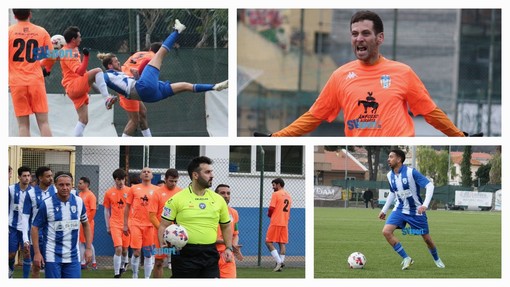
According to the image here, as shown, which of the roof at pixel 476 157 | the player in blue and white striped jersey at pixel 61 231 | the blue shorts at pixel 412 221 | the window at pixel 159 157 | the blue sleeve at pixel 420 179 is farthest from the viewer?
the blue shorts at pixel 412 221

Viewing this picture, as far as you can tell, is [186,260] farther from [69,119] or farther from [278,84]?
[278,84]

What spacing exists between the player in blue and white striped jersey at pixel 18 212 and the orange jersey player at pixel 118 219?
0.90 m

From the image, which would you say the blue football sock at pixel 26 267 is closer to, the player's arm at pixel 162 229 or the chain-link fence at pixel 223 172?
the chain-link fence at pixel 223 172

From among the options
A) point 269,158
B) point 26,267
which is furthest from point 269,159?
point 26,267

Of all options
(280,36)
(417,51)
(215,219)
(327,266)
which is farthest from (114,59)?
(417,51)

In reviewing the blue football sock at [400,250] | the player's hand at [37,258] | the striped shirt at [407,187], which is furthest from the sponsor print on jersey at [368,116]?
the player's hand at [37,258]

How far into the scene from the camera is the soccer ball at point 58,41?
9.55 metres

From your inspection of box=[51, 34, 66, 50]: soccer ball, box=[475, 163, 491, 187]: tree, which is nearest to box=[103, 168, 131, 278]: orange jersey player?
box=[51, 34, 66, 50]: soccer ball

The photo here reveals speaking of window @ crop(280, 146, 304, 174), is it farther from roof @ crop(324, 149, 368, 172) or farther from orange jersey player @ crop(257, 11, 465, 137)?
orange jersey player @ crop(257, 11, 465, 137)

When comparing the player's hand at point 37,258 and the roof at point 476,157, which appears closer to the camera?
the roof at point 476,157

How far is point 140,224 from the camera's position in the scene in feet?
37.3

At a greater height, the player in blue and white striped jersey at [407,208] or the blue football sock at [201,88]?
the blue football sock at [201,88]

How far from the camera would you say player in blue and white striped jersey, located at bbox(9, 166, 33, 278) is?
33.9 ft

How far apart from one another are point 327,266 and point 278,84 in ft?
35.4
